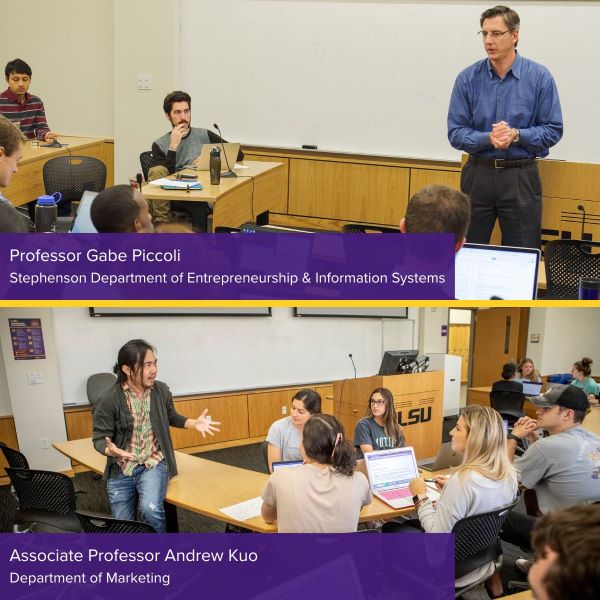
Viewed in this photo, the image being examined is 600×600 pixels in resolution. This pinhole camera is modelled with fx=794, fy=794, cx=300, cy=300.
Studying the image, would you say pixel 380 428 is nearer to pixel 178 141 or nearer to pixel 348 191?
pixel 178 141

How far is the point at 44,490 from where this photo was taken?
3473 mm

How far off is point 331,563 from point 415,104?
6020mm

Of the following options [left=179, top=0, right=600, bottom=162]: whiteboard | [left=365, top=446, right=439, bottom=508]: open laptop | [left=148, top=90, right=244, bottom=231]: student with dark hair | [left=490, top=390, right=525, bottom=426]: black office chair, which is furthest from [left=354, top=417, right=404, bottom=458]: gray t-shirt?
[left=179, top=0, right=600, bottom=162]: whiteboard

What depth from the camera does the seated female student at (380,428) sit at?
4.15 m

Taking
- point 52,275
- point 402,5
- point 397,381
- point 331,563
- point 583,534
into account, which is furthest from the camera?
point 402,5

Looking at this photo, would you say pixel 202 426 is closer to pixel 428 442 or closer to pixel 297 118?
pixel 428 442

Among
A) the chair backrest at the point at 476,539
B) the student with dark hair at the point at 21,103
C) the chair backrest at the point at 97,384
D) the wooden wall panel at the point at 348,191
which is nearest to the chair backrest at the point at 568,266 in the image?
the chair backrest at the point at 476,539

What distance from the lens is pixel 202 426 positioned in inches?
123

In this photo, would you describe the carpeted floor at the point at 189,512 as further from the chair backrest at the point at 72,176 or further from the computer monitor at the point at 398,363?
the chair backrest at the point at 72,176

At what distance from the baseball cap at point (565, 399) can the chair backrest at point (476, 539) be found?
1.42 ft

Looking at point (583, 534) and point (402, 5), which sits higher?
point (402, 5)

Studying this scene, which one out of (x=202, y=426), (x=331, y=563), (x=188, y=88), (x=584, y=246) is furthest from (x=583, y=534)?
(x=188, y=88)

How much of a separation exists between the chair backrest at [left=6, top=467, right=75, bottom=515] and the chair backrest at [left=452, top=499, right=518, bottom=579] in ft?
5.45

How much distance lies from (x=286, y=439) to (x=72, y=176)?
2369 millimetres
